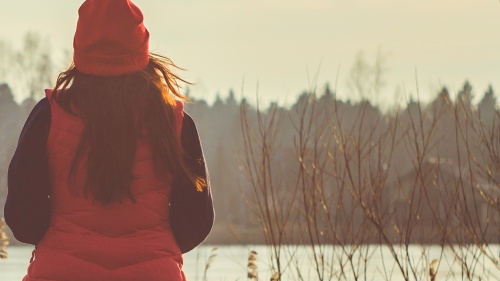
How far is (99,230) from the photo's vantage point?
2764mm

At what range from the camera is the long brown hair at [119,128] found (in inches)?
109

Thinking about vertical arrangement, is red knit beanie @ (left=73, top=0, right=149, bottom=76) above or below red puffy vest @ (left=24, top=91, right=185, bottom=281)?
above

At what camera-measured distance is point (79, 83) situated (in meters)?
2.86

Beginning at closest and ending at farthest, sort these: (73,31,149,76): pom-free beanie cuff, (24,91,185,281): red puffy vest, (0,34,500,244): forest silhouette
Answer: (24,91,185,281): red puffy vest < (73,31,149,76): pom-free beanie cuff < (0,34,500,244): forest silhouette

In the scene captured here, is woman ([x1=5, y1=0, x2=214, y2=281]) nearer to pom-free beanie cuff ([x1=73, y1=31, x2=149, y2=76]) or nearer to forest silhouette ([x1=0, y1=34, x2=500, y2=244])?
pom-free beanie cuff ([x1=73, y1=31, x2=149, y2=76])

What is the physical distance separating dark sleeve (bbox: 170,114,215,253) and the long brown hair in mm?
32

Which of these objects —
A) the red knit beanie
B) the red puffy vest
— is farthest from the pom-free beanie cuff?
the red puffy vest

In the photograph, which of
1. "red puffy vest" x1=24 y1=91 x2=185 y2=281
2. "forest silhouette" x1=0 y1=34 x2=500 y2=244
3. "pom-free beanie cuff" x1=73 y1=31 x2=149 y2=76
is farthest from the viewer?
"forest silhouette" x1=0 y1=34 x2=500 y2=244

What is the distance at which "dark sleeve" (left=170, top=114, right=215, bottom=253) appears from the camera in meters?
2.84

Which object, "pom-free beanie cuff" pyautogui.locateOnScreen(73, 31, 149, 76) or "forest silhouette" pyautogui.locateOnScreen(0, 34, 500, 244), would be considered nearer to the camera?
"pom-free beanie cuff" pyautogui.locateOnScreen(73, 31, 149, 76)

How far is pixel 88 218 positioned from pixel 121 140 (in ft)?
0.68

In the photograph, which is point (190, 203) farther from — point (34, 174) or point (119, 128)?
→ point (34, 174)

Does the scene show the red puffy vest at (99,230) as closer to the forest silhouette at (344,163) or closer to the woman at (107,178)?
the woman at (107,178)

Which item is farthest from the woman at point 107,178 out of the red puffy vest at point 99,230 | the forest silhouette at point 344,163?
the forest silhouette at point 344,163
